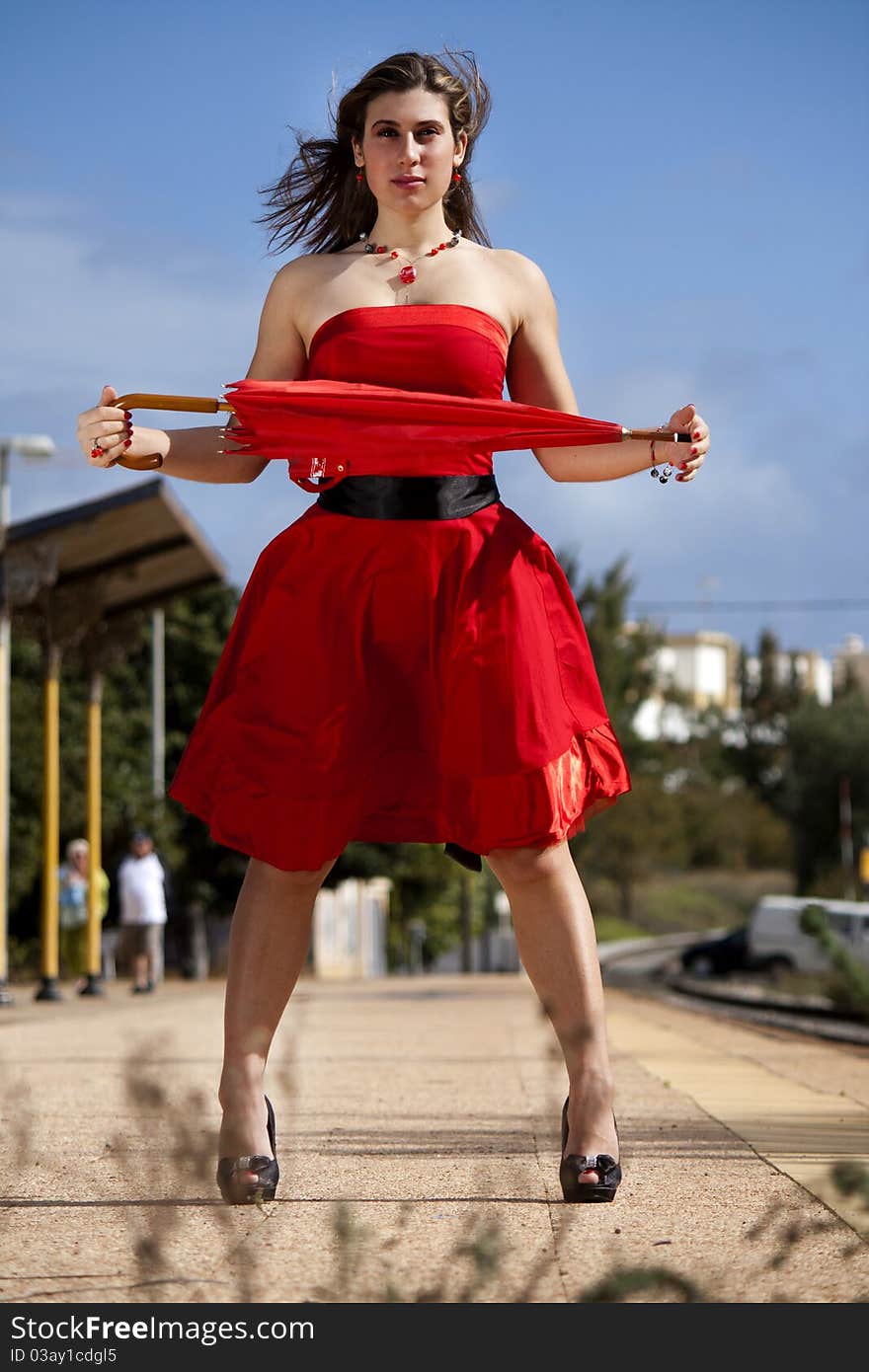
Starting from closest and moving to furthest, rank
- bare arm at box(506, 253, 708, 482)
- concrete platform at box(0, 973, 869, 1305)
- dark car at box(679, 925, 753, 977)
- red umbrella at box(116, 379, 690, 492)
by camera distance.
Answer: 1. concrete platform at box(0, 973, 869, 1305)
2. red umbrella at box(116, 379, 690, 492)
3. bare arm at box(506, 253, 708, 482)
4. dark car at box(679, 925, 753, 977)

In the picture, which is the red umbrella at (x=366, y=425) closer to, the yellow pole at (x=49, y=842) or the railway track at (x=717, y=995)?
the railway track at (x=717, y=995)

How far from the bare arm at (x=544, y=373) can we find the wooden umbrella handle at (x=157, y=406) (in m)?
0.65

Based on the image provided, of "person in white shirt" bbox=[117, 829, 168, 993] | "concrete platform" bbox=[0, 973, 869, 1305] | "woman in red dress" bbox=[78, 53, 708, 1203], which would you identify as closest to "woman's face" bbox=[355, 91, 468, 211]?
"woman in red dress" bbox=[78, 53, 708, 1203]

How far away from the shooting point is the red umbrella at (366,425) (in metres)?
3.45

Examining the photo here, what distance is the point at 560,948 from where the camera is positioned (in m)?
3.51

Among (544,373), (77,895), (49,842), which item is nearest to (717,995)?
(77,895)

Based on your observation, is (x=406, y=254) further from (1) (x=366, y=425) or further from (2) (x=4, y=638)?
(2) (x=4, y=638)

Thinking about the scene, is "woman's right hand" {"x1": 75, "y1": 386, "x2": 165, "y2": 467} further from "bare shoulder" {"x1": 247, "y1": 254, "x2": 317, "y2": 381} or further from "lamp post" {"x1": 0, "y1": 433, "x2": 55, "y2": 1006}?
"lamp post" {"x1": 0, "y1": 433, "x2": 55, "y2": 1006}

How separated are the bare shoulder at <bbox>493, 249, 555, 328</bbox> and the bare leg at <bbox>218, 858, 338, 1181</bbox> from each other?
3.92 feet

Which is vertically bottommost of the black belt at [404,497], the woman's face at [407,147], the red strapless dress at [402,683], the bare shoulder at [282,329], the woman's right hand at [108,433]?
the red strapless dress at [402,683]

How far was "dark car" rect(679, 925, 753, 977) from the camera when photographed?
49188 mm

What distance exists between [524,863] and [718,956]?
4735 cm

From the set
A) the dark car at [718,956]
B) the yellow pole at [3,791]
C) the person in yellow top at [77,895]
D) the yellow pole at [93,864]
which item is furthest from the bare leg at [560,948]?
the dark car at [718,956]

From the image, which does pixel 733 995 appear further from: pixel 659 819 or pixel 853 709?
pixel 659 819
